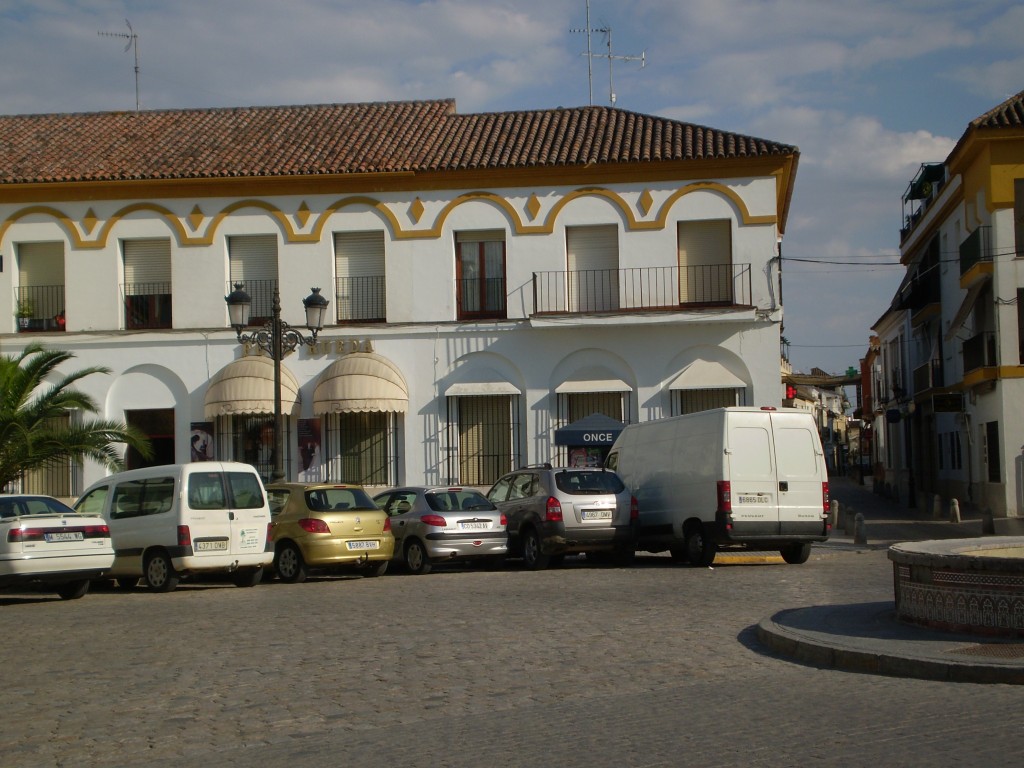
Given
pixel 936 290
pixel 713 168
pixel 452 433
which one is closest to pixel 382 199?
pixel 452 433

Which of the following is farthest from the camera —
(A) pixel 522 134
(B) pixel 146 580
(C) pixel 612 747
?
(A) pixel 522 134

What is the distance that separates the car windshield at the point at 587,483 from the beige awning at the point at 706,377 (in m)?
8.44

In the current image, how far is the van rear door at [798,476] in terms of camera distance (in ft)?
65.6

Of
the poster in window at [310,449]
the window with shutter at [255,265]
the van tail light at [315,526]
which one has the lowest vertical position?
the van tail light at [315,526]

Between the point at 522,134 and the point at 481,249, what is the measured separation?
11.7ft

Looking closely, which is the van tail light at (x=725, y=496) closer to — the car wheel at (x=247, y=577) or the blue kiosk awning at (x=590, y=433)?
the car wheel at (x=247, y=577)

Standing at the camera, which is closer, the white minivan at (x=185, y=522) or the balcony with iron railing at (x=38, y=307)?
the white minivan at (x=185, y=522)

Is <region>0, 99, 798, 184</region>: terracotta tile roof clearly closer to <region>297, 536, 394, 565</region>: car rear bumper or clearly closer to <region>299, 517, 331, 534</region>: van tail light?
<region>299, 517, 331, 534</region>: van tail light

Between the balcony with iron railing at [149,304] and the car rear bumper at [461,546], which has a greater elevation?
the balcony with iron railing at [149,304]

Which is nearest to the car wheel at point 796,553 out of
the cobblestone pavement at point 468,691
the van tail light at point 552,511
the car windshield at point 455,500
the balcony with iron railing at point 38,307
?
the van tail light at point 552,511

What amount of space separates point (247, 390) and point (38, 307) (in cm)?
642

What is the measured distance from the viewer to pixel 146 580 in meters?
18.6

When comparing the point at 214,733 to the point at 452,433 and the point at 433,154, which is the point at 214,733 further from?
the point at 433,154

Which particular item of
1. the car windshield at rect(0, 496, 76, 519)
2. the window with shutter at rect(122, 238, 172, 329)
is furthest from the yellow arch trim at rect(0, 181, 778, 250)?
the car windshield at rect(0, 496, 76, 519)
